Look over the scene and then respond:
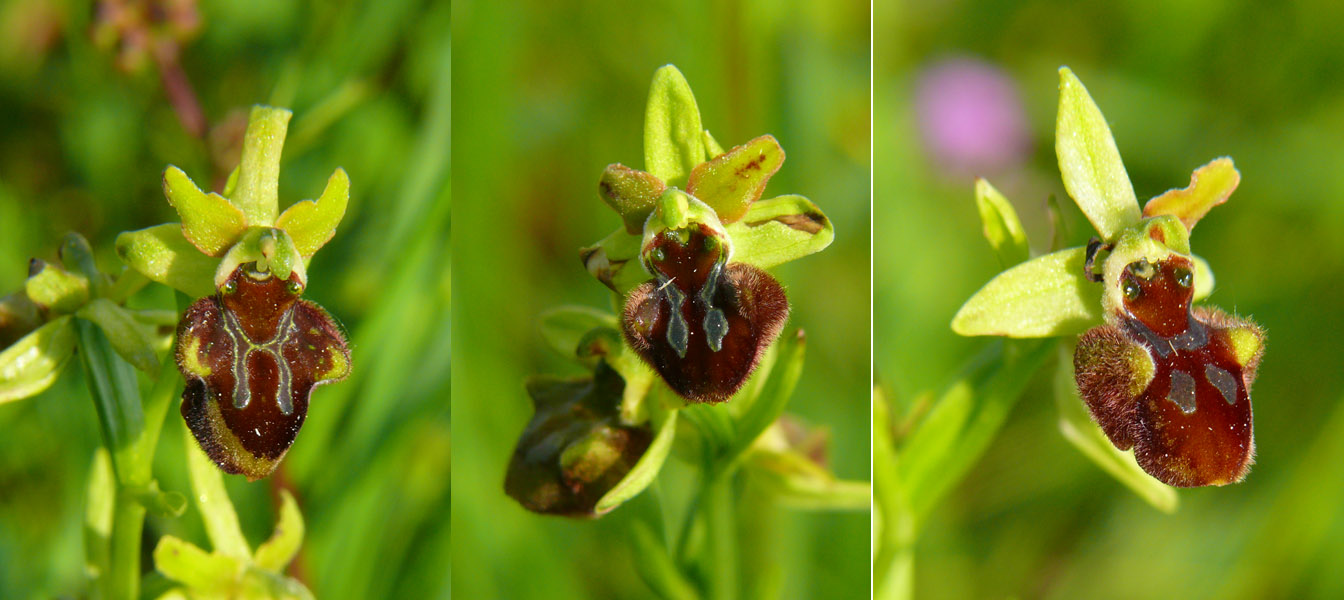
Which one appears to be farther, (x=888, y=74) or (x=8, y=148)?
(x=888, y=74)

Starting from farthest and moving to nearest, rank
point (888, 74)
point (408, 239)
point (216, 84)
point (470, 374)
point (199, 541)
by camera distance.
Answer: point (888, 74) < point (216, 84) < point (470, 374) < point (408, 239) < point (199, 541)

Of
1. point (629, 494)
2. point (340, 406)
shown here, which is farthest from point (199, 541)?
point (629, 494)

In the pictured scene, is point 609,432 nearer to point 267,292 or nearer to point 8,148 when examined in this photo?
point 267,292

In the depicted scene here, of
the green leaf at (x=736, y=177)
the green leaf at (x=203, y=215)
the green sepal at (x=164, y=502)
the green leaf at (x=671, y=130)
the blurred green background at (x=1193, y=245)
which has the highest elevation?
the green leaf at (x=203, y=215)

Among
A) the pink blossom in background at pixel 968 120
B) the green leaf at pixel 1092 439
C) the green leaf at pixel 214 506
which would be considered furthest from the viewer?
the pink blossom in background at pixel 968 120

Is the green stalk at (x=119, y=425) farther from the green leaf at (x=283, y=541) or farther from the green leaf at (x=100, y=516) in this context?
Result: the green leaf at (x=283, y=541)

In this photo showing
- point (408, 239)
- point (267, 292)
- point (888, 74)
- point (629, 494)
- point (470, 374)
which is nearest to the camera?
point (629, 494)

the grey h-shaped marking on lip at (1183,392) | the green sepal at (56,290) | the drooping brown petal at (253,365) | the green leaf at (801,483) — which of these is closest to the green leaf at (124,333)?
the green sepal at (56,290)

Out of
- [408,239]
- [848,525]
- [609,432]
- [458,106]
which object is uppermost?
[458,106]
